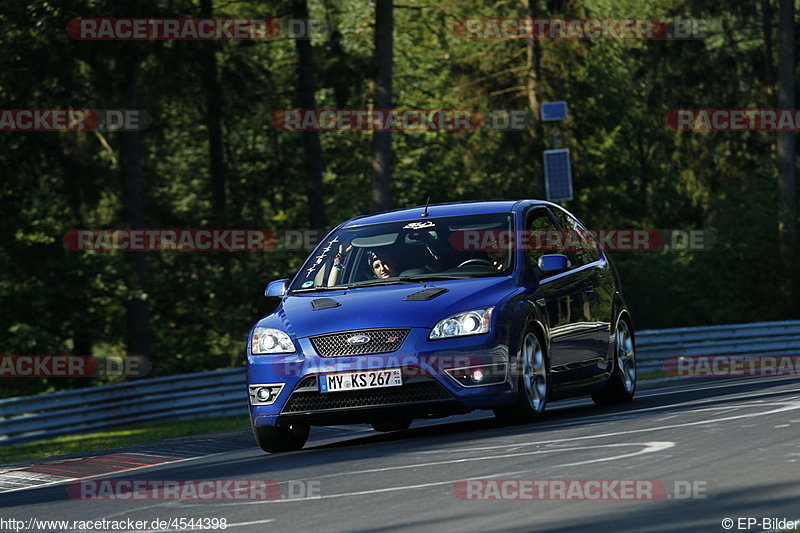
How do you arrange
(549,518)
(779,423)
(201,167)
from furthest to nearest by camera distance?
(201,167) → (779,423) → (549,518)

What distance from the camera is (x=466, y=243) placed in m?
12.7

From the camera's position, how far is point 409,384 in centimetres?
1129

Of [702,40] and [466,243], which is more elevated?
[702,40]

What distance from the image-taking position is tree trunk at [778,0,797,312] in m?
37.7

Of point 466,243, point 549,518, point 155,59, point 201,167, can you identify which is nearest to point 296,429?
point 466,243

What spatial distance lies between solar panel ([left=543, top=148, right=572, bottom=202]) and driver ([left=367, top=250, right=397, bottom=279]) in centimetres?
1057

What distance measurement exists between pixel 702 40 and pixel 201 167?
17420 millimetres


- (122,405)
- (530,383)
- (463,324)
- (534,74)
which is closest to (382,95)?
(122,405)

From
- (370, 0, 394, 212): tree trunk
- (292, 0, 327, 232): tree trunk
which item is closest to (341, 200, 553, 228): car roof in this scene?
(370, 0, 394, 212): tree trunk

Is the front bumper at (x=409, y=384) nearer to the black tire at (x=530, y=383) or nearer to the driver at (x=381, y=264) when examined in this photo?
the black tire at (x=530, y=383)

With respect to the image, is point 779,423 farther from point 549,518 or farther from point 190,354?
point 190,354

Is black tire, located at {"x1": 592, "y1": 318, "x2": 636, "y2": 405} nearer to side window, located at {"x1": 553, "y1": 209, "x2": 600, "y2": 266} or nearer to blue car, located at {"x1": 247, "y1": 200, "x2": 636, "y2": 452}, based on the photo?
blue car, located at {"x1": 247, "y1": 200, "x2": 636, "y2": 452}

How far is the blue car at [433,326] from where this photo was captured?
11344mm

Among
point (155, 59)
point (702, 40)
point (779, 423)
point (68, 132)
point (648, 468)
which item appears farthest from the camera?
point (702, 40)
